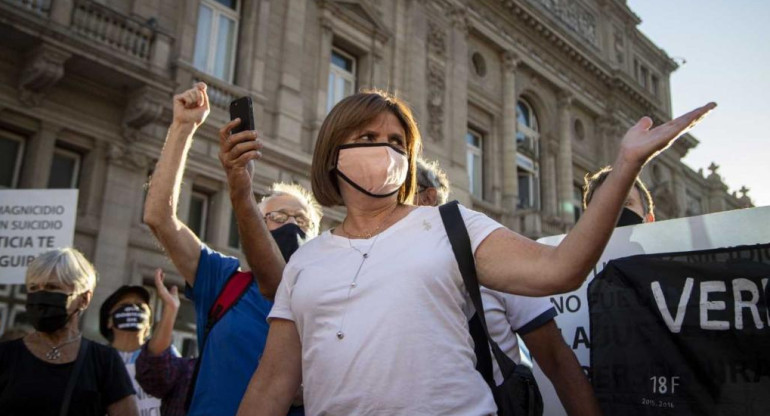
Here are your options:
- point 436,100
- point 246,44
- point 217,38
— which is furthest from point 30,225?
point 436,100

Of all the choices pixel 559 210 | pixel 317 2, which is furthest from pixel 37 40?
pixel 559 210

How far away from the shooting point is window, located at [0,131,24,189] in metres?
9.64

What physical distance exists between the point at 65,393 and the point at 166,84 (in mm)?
8061

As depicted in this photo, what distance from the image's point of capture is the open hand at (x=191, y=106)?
2.41m

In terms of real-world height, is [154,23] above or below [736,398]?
above

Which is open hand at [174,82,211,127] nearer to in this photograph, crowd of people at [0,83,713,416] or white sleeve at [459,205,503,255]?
crowd of people at [0,83,713,416]

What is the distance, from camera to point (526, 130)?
21078 mm

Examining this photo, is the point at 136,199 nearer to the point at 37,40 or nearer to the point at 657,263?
the point at 37,40

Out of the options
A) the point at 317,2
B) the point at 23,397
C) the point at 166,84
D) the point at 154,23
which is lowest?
the point at 23,397

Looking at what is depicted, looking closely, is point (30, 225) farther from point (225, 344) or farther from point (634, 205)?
point (634, 205)

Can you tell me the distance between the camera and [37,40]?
922 cm

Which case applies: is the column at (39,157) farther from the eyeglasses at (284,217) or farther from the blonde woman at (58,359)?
the eyeglasses at (284,217)

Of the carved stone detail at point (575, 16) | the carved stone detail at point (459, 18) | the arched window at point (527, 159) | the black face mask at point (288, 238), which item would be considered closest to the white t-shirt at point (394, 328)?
the black face mask at point (288, 238)

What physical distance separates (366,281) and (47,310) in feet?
7.42
